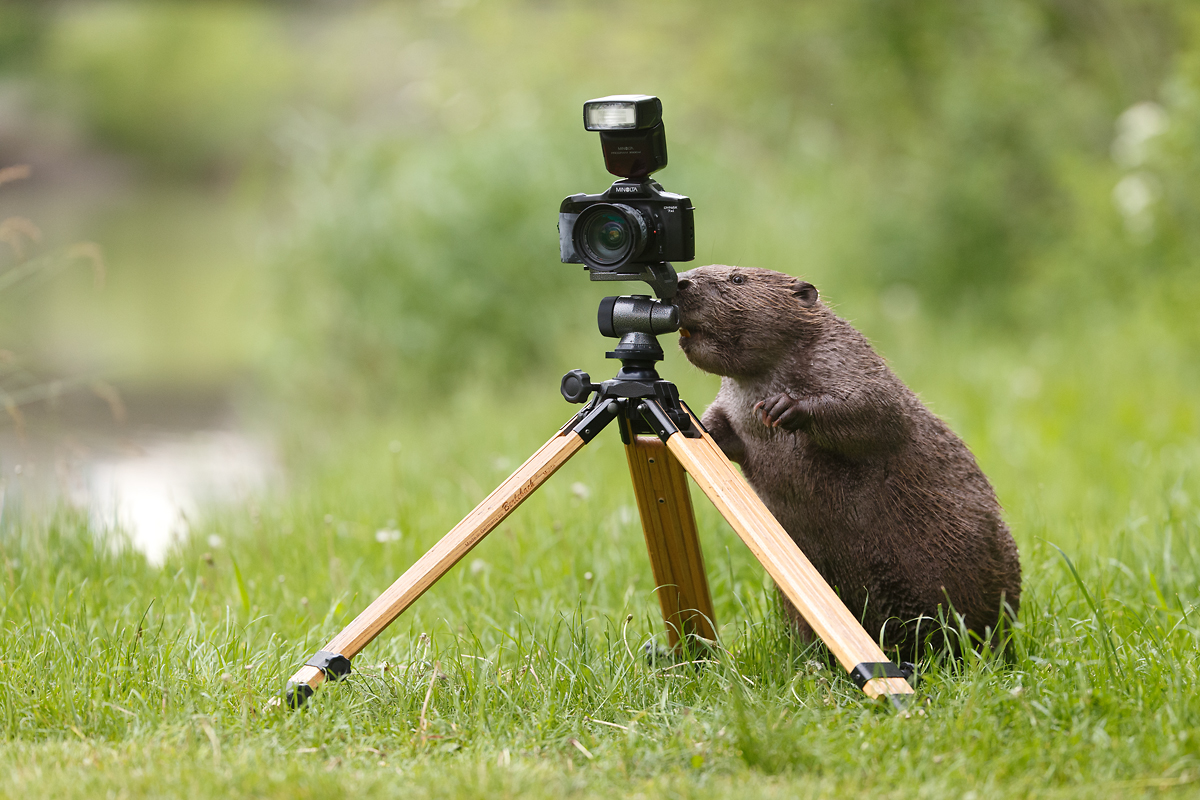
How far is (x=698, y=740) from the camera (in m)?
2.43

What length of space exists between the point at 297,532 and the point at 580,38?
331 inches

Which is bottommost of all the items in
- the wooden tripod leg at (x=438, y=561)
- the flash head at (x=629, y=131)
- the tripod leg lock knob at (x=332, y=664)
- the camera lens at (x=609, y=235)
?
the tripod leg lock knob at (x=332, y=664)


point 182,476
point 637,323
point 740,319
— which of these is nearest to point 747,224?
point 182,476

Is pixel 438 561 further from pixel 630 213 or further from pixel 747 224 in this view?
pixel 747 224

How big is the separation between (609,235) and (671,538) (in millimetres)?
746

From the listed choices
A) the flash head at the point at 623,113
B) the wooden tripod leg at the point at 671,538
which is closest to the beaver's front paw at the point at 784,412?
the wooden tripod leg at the point at 671,538

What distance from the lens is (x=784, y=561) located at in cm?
249

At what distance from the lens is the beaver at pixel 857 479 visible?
9.09 feet

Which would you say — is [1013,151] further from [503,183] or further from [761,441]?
[761,441]

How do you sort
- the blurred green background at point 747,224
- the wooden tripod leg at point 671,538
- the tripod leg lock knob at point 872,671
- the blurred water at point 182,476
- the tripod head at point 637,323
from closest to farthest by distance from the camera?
the tripod leg lock knob at point 872,671 → the tripod head at point 637,323 → the wooden tripod leg at point 671,538 → the blurred water at point 182,476 → the blurred green background at point 747,224

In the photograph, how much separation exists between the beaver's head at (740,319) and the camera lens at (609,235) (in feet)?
0.72

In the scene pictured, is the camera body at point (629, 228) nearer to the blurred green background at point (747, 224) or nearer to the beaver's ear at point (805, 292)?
the beaver's ear at point (805, 292)

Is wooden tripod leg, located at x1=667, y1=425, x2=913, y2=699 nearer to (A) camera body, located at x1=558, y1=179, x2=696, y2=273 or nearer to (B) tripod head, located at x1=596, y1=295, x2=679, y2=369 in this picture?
(B) tripod head, located at x1=596, y1=295, x2=679, y2=369

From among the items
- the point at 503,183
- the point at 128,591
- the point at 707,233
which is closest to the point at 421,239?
the point at 503,183
